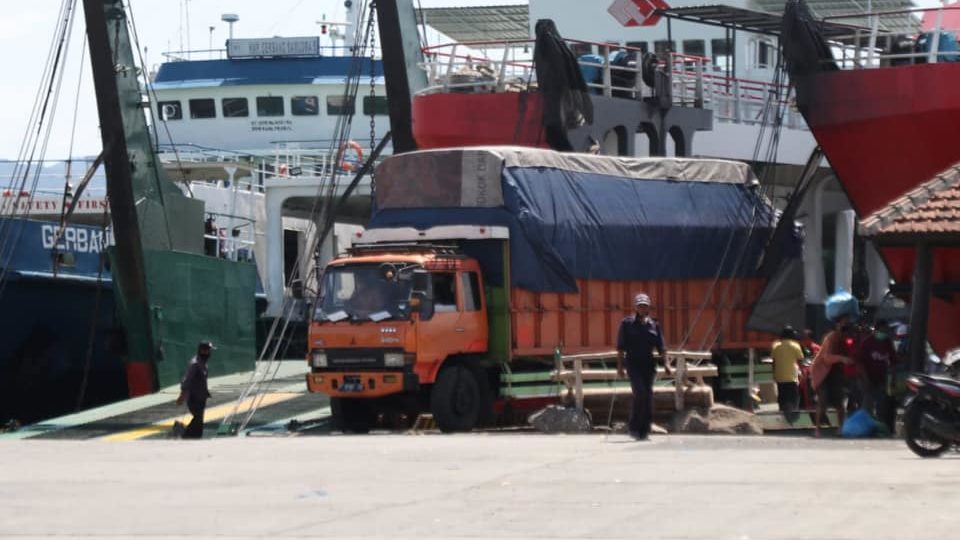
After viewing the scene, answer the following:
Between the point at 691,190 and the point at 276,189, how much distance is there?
1389 cm

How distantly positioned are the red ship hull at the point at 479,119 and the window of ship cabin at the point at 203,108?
17246mm

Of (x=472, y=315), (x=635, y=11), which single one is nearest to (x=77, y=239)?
(x=472, y=315)

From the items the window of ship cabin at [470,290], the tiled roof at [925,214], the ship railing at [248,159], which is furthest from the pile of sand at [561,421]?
the ship railing at [248,159]

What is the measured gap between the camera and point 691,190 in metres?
24.6

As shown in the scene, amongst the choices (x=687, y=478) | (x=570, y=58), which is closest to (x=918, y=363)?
(x=687, y=478)

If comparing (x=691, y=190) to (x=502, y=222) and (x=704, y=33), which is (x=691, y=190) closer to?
(x=502, y=222)

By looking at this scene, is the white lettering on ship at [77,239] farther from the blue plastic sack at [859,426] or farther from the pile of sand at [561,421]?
the blue plastic sack at [859,426]

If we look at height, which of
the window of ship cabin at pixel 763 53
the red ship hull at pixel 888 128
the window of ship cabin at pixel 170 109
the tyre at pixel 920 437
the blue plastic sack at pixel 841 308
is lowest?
the tyre at pixel 920 437

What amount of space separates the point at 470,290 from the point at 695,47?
17.3m

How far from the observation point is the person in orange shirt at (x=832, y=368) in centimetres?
1966

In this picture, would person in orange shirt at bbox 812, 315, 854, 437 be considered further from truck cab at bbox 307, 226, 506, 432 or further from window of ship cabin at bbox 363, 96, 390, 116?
window of ship cabin at bbox 363, 96, 390, 116

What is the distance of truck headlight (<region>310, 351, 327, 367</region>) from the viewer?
20391 mm

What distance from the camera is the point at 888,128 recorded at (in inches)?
923

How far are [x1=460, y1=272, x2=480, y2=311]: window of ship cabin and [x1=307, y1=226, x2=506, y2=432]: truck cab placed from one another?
0.04 ft
